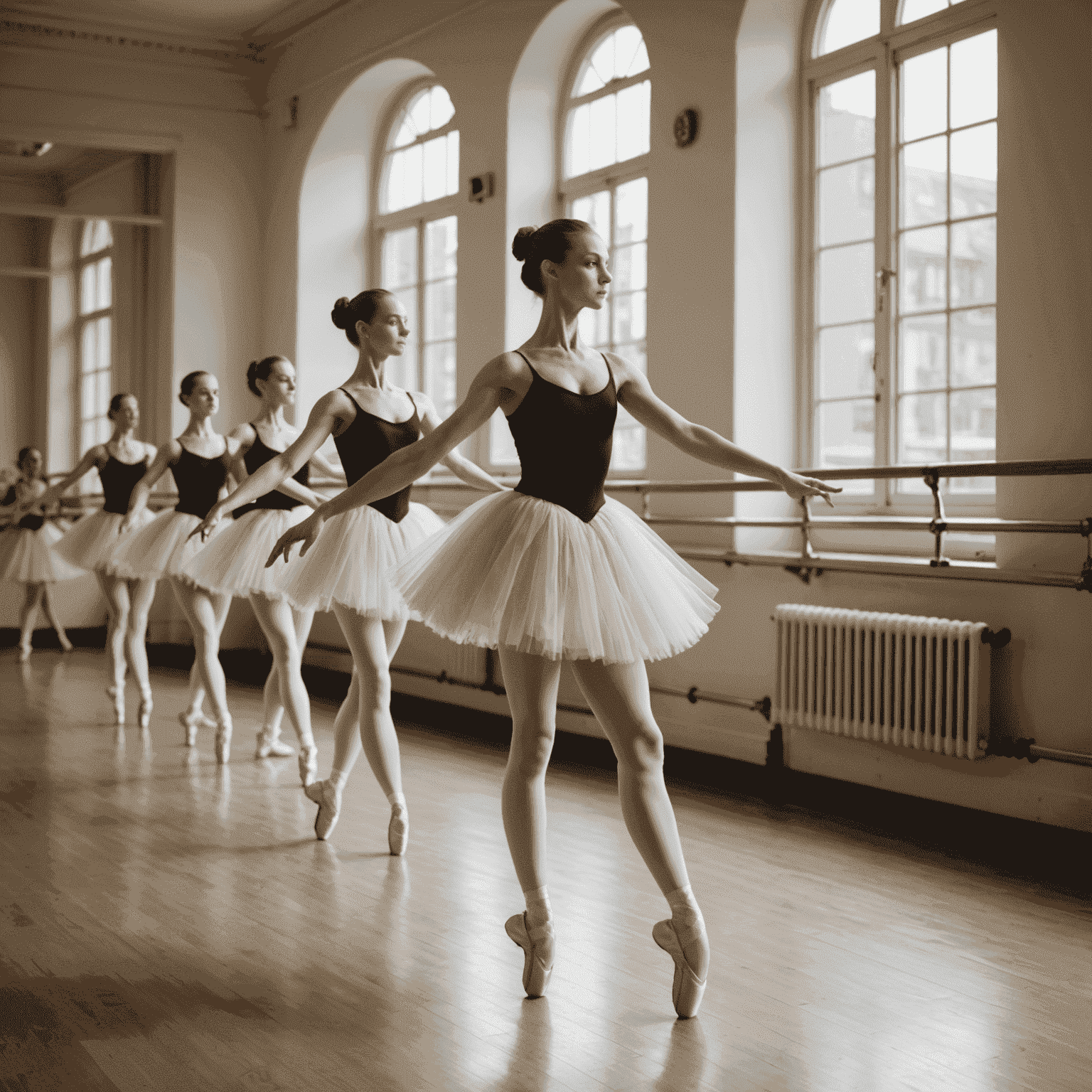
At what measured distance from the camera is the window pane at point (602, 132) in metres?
6.11

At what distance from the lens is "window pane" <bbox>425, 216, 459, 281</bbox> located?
24.2ft

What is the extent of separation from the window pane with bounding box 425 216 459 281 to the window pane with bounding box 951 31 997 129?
3400 millimetres

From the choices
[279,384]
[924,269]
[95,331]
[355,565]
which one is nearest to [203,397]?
[279,384]

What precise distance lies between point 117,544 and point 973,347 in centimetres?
356

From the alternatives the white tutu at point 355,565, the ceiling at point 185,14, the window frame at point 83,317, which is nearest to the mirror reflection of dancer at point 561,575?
the white tutu at point 355,565

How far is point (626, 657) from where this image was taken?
90.4 inches

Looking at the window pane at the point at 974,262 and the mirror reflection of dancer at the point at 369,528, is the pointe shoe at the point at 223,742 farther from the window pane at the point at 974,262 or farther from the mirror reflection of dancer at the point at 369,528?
the window pane at the point at 974,262

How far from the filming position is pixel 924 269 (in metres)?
4.55

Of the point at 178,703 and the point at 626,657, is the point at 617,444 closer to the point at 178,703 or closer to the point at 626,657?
the point at 178,703

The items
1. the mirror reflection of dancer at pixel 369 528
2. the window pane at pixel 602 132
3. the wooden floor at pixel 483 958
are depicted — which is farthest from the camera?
the window pane at pixel 602 132

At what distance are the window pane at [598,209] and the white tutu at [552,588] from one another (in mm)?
3870

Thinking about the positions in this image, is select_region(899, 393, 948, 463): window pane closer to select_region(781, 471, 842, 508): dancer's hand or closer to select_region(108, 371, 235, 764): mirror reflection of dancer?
select_region(781, 471, 842, 508): dancer's hand

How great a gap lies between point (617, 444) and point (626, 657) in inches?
153

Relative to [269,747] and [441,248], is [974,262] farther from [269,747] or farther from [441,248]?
[441,248]
